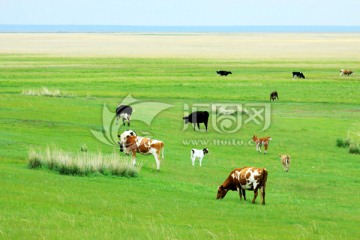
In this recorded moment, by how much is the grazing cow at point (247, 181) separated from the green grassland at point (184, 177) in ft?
1.28

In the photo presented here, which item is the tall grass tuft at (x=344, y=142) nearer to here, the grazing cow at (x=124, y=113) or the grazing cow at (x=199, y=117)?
the grazing cow at (x=199, y=117)

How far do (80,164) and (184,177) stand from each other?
14.1ft

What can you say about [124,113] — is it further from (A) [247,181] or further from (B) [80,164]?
(A) [247,181]

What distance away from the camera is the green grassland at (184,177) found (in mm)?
14125

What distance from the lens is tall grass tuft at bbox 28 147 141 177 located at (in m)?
21.5

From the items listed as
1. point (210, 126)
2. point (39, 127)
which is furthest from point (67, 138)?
point (210, 126)

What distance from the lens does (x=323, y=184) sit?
79.2ft

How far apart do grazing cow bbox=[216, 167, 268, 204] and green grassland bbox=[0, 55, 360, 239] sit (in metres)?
0.39

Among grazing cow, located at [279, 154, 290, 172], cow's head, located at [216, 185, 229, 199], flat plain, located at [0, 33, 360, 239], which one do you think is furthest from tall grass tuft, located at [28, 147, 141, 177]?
grazing cow, located at [279, 154, 290, 172]

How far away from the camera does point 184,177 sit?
24.3 m

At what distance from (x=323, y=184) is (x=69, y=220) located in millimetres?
12534

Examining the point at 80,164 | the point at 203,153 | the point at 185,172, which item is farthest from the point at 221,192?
the point at 203,153

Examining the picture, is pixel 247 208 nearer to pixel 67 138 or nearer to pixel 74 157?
pixel 74 157

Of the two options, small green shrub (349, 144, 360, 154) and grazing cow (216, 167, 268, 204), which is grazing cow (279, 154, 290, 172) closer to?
small green shrub (349, 144, 360, 154)
